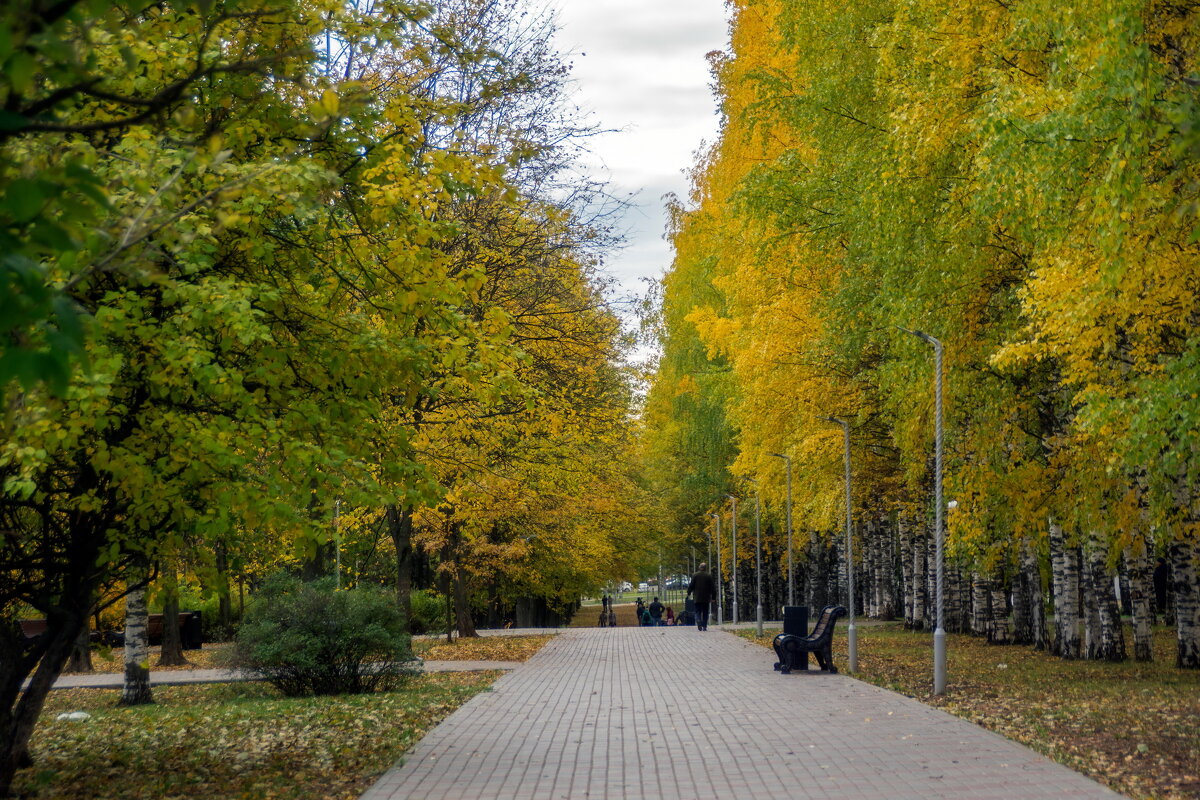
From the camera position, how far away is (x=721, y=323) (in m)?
32.9

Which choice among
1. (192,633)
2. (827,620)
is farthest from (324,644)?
(192,633)

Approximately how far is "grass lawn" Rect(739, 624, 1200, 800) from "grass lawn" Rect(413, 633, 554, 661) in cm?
702

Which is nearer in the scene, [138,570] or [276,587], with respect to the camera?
[138,570]

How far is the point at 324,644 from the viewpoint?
16.7 metres

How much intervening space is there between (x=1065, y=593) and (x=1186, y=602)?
3.35 metres

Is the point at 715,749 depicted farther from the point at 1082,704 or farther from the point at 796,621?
the point at 796,621

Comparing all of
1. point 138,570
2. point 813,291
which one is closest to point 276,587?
point 138,570

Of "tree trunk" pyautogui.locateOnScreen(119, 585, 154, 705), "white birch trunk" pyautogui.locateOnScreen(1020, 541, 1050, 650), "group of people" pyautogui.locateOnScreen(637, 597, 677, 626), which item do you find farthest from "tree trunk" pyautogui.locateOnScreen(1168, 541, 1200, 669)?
"group of people" pyautogui.locateOnScreen(637, 597, 677, 626)

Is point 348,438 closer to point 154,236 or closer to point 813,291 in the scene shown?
point 154,236

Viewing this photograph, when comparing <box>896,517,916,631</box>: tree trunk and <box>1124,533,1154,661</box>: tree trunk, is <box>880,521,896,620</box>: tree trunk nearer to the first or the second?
<box>896,517,916,631</box>: tree trunk

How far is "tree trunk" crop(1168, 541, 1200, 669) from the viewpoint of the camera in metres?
18.1

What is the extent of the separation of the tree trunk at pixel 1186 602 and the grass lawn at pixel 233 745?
1030 centimetres

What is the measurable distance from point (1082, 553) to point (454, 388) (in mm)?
18504

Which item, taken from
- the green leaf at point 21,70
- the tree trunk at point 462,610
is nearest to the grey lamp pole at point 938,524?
the green leaf at point 21,70
